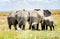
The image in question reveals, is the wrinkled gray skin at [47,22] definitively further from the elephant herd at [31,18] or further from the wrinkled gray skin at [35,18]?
the wrinkled gray skin at [35,18]

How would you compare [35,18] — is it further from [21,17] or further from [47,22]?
[21,17]

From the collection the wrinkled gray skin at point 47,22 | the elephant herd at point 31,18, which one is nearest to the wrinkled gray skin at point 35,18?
the elephant herd at point 31,18

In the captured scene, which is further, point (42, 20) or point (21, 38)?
point (42, 20)

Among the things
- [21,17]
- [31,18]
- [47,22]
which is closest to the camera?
[21,17]

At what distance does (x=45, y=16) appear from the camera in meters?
23.0

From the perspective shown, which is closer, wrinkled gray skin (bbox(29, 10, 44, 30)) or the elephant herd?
the elephant herd

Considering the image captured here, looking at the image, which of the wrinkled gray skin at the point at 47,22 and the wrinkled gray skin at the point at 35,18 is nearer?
the wrinkled gray skin at the point at 47,22

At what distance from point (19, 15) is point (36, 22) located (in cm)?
172

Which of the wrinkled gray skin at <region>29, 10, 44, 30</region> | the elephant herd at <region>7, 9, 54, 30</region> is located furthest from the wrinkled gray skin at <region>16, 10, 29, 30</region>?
the wrinkled gray skin at <region>29, 10, 44, 30</region>

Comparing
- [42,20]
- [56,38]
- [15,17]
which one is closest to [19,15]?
[15,17]

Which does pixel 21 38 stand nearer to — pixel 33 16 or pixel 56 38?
pixel 56 38

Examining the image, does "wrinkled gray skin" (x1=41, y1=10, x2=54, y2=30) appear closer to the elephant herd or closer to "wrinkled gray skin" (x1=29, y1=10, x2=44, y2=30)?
the elephant herd

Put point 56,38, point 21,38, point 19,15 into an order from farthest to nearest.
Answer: point 19,15 → point 56,38 → point 21,38

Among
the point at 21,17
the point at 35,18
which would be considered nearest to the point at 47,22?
the point at 35,18
